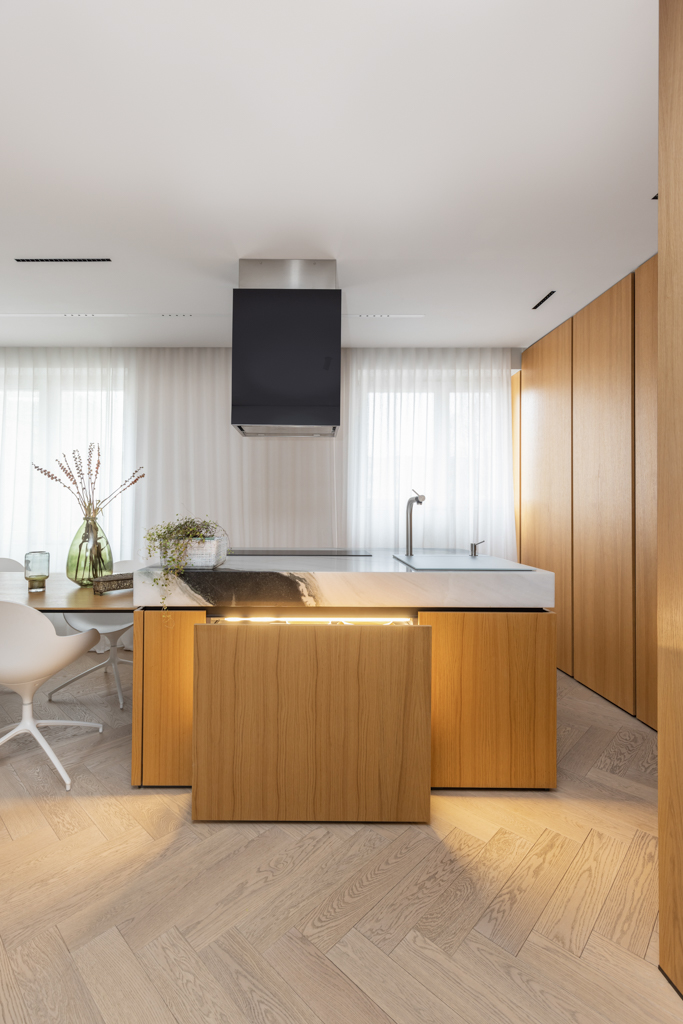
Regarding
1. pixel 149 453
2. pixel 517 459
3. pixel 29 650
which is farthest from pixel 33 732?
pixel 517 459

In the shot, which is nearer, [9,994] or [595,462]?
[9,994]

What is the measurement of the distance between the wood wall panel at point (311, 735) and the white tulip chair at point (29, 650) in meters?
0.75

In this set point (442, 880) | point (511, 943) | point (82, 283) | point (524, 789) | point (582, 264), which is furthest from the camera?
point (82, 283)

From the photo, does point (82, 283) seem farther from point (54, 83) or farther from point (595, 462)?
point (595, 462)

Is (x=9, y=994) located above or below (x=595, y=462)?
below

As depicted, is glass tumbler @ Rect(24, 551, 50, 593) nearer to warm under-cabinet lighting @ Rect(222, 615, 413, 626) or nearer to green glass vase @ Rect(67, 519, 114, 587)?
green glass vase @ Rect(67, 519, 114, 587)

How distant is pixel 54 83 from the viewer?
5.54 ft

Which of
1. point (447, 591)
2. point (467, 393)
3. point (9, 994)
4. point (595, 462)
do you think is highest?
point (467, 393)

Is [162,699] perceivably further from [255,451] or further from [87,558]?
[255,451]

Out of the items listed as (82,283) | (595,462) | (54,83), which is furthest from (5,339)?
(595,462)

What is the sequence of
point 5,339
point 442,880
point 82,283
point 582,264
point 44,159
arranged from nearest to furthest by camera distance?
1. point 442,880
2. point 44,159
3. point 582,264
4. point 82,283
5. point 5,339

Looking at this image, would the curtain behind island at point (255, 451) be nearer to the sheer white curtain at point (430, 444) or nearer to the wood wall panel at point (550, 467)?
the sheer white curtain at point (430, 444)

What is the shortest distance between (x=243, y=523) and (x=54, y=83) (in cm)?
323

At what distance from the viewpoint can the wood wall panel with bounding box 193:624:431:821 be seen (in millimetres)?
1968
